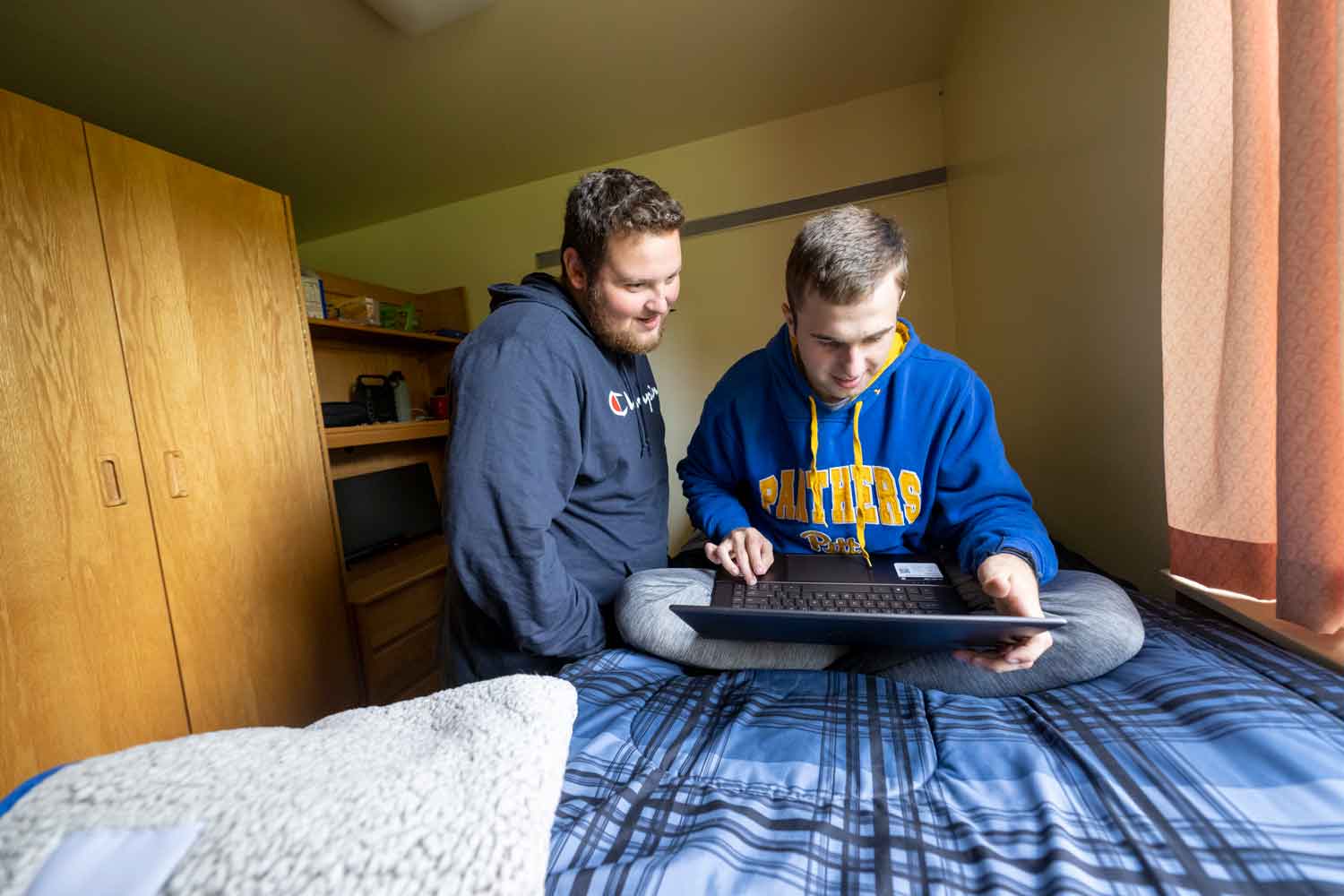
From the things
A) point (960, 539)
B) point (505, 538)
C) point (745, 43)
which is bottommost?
point (960, 539)

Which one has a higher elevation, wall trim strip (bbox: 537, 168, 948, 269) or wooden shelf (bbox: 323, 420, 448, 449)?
wall trim strip (bbox: 537, 168, 948, 269)

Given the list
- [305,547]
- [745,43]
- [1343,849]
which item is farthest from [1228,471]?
[305,547]

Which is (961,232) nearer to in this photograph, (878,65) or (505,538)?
(878,65)

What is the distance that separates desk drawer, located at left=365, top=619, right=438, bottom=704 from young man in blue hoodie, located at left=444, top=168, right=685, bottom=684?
1.11 metres

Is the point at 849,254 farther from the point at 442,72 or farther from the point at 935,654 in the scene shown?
the point at 442,72

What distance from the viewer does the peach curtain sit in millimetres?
561

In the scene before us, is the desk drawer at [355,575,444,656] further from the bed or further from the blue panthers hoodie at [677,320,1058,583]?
the bed

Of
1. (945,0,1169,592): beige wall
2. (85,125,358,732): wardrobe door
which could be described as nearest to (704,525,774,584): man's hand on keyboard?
(945,0,1169,592): beige wall

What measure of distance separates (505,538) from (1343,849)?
0.98 m

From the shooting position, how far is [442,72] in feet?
6.20

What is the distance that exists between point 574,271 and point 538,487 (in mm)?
510

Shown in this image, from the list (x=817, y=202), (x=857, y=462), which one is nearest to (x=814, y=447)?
(x=857, y=462)

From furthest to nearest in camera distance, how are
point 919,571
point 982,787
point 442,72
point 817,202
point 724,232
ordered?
point 724,232 < point 817,202 < point 442,72 < point 919,571 < point 982,787

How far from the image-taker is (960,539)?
0.97 metres
